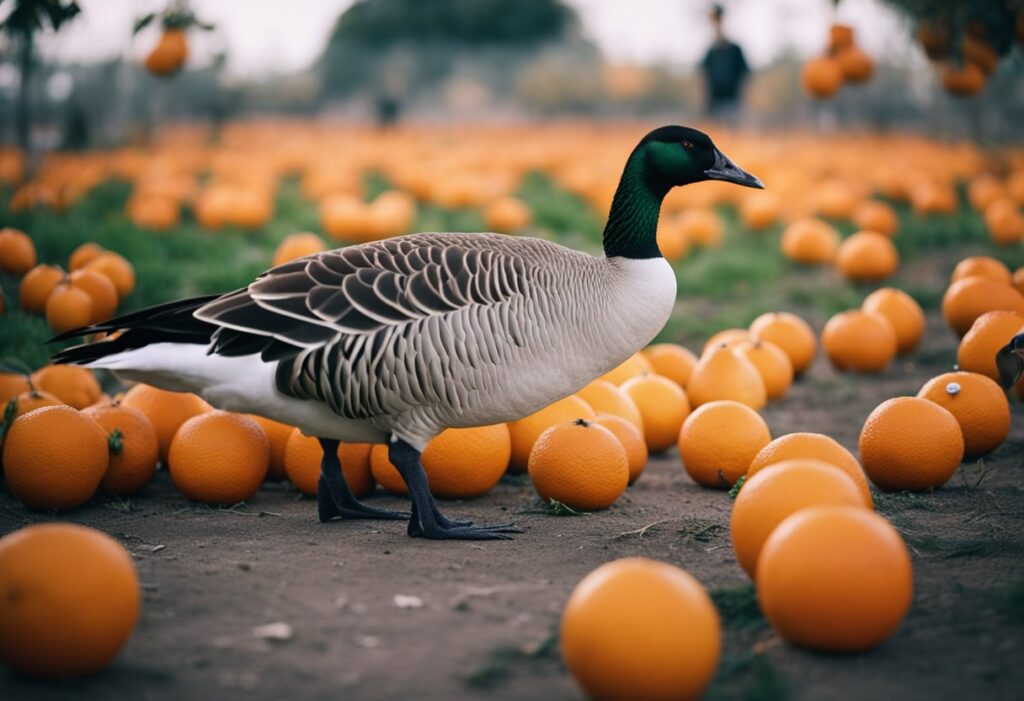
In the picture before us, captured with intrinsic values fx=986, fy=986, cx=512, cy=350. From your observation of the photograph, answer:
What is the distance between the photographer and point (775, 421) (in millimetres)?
6441

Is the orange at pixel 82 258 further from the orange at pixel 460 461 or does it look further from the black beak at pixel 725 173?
the black beak at pixel 725 173

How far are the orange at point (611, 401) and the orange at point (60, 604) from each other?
312 centimetres

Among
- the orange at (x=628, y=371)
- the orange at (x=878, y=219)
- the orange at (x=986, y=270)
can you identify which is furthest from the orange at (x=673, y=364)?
the orange at (x=878, y=219)

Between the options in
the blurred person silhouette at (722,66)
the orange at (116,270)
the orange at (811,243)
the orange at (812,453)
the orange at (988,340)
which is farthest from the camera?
the blurred person silhouette at (722,66)

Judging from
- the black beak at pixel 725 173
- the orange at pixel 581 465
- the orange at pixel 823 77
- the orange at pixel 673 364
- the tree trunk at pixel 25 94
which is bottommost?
the orange at pixel 581 465

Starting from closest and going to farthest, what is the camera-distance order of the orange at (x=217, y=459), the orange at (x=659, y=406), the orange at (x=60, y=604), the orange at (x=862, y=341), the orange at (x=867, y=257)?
1. the orange at (x=60, y=604)
2. the orange at (x=217, y=459)
3. the orange at (x=659, y=406)
4. the orange at (x=862, y=341)
5. the orange at (x=867, y=257)

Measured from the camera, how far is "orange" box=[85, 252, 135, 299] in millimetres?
7555

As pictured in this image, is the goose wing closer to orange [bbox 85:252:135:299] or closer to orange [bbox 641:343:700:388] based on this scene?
orange [bbox 641:343:700:388]

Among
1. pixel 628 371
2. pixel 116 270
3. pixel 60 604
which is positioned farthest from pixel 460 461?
pixel 116 270

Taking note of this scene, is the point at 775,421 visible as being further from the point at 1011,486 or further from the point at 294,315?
the point at 294,315

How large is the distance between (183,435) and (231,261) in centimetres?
545

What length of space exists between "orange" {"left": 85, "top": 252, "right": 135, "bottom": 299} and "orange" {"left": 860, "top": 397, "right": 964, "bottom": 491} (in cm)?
559

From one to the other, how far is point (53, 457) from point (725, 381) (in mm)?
3673

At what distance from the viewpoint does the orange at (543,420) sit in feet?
17.4
